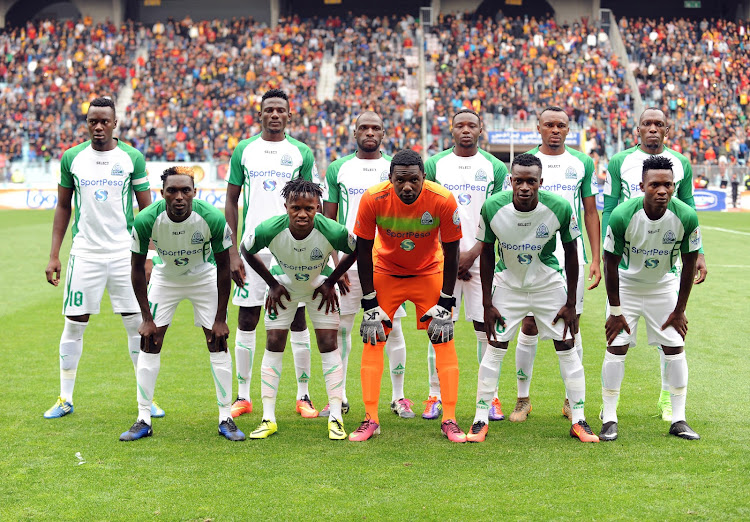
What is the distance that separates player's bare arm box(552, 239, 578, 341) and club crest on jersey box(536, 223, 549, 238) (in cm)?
16

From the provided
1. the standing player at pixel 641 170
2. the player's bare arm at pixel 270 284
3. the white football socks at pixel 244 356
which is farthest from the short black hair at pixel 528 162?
the white football socks at pixel 244 356

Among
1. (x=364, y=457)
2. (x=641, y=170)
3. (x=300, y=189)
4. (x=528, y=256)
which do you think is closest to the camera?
(x=364, y=457)

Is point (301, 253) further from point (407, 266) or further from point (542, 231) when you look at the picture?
point (542, 231)

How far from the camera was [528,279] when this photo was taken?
21.4 feet

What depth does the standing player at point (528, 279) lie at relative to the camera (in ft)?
20.9

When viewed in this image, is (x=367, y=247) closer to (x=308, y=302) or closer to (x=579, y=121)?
A: (x=308, y=302)

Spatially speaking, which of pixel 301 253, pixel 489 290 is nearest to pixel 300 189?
pixel 301 253

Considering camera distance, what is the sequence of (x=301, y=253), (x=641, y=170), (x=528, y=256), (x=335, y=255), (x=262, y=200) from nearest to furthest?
(x=528, y=256) < (x=301, y=253) < (x=335, y=255) < (x=641, y=170) < (x=262, y=200)

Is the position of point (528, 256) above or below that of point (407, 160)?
below

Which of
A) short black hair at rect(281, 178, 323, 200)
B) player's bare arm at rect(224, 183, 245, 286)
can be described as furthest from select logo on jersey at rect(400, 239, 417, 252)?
player's bare arm at rect(224, 183, 245, 286)

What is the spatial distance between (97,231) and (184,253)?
3.71 ft

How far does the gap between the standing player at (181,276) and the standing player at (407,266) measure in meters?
1.05

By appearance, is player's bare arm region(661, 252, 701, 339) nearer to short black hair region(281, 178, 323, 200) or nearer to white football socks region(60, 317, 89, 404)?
short black hair region(281, 178, 323, 200)

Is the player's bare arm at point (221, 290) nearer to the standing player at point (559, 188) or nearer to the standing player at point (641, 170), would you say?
the standing player at point (559, 188)
